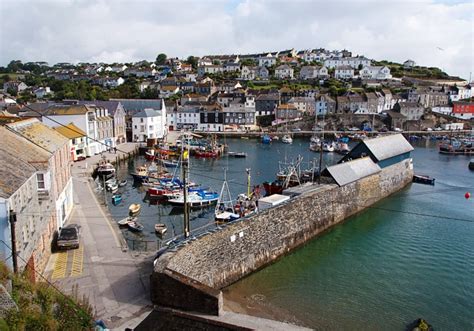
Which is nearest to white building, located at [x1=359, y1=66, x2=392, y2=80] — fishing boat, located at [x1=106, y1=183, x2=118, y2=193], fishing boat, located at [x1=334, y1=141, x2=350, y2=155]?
fishing boat, located at [x1=334, y1=141, x2=350, y2=155]

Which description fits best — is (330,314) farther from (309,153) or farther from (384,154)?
(309,153)

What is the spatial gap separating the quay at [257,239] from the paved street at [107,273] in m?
0.93

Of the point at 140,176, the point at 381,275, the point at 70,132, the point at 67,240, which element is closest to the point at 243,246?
the point at 381,275


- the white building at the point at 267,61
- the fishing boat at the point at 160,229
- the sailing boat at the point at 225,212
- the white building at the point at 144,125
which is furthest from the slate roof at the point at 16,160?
the white building at the point at 267,61

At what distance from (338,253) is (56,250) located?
1626 cm

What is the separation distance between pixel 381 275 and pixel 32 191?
17931 millimetres

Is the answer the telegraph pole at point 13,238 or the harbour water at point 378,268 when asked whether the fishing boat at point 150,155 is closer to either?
the harbour water at point 378,268

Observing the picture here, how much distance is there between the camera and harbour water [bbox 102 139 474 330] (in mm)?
17781

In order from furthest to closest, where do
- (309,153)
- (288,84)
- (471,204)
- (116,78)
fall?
(116,78) < (288,84) < (309,153) < (471,204)

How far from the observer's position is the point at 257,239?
21375 mm

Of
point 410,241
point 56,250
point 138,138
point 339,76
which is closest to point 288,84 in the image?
point 339,76

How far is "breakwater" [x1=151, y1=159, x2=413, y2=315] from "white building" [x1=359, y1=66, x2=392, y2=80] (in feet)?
348

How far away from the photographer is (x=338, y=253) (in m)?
24.6

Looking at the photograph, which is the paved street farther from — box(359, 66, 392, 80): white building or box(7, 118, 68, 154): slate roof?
box(359, 66, 392, 80): white building
